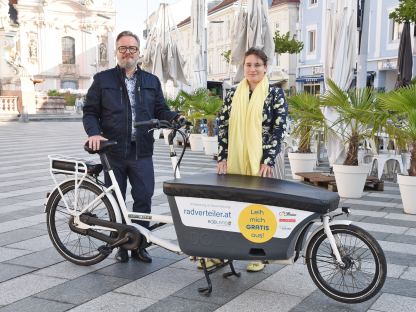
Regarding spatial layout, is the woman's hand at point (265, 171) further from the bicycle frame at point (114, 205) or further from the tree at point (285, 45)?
the tree at point (285, 45)

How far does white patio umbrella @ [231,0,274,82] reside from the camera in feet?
36.4

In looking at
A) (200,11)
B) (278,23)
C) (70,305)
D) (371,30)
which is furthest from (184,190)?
(278,23)

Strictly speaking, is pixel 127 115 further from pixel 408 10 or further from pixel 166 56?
pixel 166 56

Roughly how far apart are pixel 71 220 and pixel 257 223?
1.77 meters

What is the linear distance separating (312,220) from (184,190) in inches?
34.2

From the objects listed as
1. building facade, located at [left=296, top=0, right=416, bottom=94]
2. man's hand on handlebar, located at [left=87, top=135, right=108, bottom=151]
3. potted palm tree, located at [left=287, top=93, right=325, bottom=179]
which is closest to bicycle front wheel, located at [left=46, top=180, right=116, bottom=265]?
man's hand on handlebar, located at [left=87, top=135, right=108, bottom=151]

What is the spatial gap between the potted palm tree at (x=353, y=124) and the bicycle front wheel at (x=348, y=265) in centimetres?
363

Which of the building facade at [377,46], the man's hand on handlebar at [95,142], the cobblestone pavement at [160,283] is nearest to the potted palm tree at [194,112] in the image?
the cobblestone pavement at [160,283]

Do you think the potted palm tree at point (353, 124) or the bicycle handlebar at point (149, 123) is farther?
the potted palm tree at point (353, 124)

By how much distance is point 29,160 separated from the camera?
39.1ft

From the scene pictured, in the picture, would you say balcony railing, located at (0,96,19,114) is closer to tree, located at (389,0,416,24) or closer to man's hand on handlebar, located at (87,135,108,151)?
tree, located at (389,0,416,24)

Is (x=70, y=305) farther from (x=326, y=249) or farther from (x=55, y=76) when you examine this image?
(x=55, y=76)

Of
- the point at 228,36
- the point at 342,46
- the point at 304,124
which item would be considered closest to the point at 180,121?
the point at 304,124

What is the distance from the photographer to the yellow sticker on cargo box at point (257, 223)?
11.6 feet
